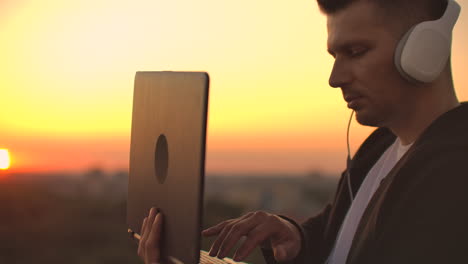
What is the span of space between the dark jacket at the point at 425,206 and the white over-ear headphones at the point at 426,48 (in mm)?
103

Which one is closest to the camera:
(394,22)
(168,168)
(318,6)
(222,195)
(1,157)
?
(168,168)

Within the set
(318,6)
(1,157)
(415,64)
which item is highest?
(318,6)

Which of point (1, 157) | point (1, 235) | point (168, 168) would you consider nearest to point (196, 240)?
point (168, 168)

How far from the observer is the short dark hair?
1.29 m

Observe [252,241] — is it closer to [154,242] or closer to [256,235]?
[256,235]

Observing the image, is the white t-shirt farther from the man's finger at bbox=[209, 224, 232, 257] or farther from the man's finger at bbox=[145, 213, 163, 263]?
the man's finger at bbox=[145, 213, 163, 263]

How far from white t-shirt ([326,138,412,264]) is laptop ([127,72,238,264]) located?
0.33 m

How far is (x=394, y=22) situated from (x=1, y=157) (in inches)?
102

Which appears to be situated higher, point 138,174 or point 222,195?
point 138,174

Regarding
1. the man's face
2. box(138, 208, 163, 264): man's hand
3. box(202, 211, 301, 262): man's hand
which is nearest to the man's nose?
the man's face

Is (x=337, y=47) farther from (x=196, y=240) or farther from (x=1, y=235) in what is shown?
(x=1, y=235)

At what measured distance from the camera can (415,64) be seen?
4.00 feet

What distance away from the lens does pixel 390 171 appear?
130cm

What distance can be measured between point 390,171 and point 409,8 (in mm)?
354
